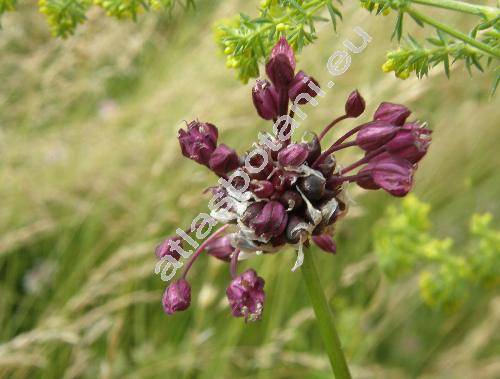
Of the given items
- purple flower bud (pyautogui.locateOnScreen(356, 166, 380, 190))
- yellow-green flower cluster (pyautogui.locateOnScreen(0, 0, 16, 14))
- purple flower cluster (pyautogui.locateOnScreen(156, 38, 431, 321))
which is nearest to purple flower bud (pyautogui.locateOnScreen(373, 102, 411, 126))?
purple flower cluster (pyautogui.locateOnScreen(156, 38, 431, 321))

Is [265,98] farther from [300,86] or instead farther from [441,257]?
[441,257]

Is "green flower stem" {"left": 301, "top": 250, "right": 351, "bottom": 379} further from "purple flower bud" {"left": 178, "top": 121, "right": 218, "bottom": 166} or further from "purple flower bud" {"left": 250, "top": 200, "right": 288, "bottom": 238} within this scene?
"purple flower bud" {"left": 178, "top": 121, "right": 218, "bottom": 166}

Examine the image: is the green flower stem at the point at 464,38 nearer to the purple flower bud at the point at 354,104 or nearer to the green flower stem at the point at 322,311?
the purple flower bud at the point at 354,104

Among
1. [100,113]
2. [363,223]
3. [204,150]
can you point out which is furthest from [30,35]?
[204,150]

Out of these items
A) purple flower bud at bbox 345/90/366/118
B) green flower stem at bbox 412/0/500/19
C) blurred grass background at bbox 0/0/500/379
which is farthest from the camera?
blurred grass background at bbox 0/0/500/379

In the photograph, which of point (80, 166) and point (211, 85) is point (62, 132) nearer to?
point (80, 166)

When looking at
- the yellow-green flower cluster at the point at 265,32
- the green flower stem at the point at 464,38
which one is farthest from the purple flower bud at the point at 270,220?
the green flower stem at the point at 464,38
